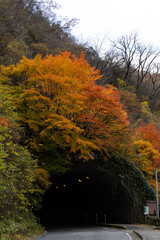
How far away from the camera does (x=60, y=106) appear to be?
80.0ft

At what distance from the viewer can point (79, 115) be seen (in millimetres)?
25766

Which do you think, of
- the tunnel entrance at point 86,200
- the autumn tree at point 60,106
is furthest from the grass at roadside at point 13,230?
the tunnel entrance at point 86,200

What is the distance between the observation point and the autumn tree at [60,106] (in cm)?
2392

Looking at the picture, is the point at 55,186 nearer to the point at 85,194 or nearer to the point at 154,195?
the point at 85,194

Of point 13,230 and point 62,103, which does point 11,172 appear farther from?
point 62,103

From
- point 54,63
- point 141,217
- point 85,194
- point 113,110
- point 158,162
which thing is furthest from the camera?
point 85,194

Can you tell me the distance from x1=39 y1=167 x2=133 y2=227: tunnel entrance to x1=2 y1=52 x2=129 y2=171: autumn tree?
6.28 metres

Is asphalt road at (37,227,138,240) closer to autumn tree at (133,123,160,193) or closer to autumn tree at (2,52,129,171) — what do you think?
autumn tree at (2,52,129,171)

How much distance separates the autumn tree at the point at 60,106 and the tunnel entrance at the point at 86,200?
6.28 m

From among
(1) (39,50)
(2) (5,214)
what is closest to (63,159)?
(2) (5,214)

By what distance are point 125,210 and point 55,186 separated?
15863mm

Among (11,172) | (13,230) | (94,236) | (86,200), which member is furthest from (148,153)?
(13,230)

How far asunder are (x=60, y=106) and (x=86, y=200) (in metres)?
24.4

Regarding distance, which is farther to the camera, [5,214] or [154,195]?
[154,195]
